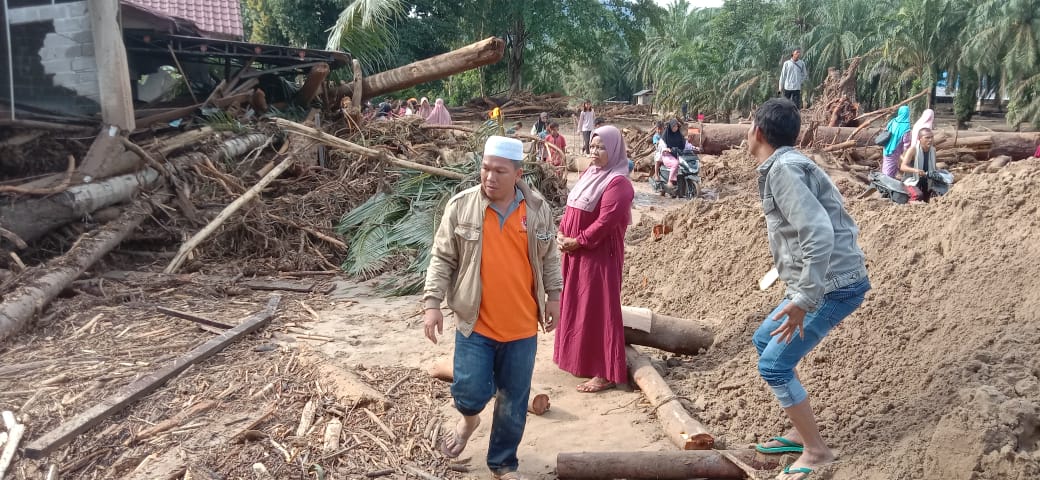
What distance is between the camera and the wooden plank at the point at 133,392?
11.6ft

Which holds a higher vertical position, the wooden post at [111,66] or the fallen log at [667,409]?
the wooden post at [111,66]

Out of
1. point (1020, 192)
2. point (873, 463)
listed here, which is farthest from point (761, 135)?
point (1020, 192)

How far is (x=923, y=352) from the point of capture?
363 cm

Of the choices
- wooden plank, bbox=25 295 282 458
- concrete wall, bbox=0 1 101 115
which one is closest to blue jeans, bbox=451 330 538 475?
wooden plank, bbox=25 295 282 458

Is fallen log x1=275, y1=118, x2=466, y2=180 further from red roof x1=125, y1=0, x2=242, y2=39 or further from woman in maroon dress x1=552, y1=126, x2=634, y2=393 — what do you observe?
red roof x1=125, y1=0, x2=242, y2=39

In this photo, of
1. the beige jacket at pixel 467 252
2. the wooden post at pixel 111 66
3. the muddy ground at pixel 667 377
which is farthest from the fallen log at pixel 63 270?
the beige jacket at pixel 467 252

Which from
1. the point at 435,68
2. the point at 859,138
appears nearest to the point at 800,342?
the point at 435,68

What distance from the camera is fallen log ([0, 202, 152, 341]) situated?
532cm

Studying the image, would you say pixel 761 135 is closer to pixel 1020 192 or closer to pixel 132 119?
pixel 1020 192

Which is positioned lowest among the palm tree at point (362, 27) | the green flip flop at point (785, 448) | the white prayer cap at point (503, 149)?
the green flip flop at point (785, 448)

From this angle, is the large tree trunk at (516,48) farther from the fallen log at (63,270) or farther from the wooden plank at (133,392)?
the wooden plank at (133,392)

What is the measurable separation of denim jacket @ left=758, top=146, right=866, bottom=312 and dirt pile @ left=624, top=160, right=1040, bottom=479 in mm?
781

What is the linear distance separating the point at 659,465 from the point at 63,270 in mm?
5799

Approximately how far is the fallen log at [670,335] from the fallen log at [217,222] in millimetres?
5107
